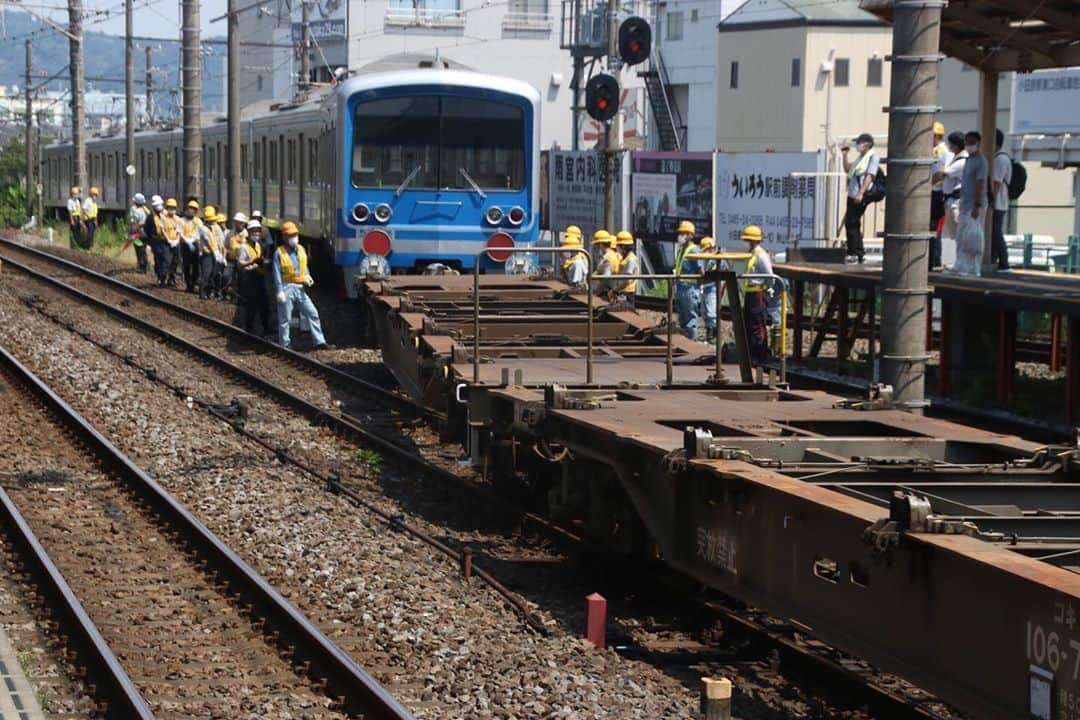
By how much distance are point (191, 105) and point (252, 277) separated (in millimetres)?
8732

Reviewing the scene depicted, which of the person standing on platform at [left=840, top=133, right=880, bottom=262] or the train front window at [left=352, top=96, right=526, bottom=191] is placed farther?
the train front window at [left=352, top=96, right=526, bottom=191]

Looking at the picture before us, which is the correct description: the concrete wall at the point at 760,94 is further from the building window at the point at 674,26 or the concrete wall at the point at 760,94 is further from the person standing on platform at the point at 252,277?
the person standing on platform at the point at 252,277

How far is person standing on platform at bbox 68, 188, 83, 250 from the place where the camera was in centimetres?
→ 3738

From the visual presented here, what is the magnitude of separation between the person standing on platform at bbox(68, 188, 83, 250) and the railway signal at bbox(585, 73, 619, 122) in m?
20.9

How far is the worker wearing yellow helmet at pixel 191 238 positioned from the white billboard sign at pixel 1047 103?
50.2ft

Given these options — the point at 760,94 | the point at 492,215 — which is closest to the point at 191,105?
the point at 492,215

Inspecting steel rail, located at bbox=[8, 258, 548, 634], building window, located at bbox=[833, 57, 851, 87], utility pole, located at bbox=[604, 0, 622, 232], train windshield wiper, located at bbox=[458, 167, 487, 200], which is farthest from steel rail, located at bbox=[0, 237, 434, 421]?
building window, located at bbox=[833, 57, 851, 87]

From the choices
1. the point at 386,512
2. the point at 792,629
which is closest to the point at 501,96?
the point at 386,512

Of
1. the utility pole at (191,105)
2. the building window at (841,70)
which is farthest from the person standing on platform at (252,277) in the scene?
the building window at (841,70)

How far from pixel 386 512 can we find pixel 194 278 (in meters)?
17.0

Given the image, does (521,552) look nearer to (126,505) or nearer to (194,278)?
(126,505)

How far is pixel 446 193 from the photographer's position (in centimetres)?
1911

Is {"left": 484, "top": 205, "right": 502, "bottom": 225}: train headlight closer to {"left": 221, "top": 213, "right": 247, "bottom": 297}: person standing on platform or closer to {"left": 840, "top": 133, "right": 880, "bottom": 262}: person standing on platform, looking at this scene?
{"left": 221, "top": 213, "right": 247, "bottom": 297}: person standing on platform

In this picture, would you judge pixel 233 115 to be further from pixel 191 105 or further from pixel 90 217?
pixel 90 217
